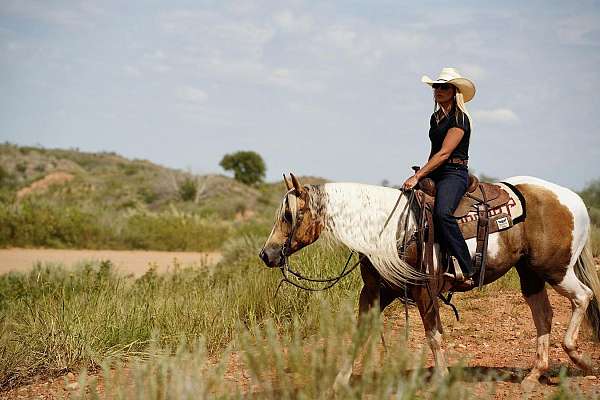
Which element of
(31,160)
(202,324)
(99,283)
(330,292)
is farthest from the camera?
(31,160)

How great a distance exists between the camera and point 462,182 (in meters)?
5.46

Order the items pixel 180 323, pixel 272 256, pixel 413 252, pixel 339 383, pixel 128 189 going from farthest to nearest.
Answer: pixel 128 189
pixel 180 323
pixel 413 252
pixel 272 256
pixel 339 383

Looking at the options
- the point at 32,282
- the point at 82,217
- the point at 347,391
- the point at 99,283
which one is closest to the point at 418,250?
the point at 347,391

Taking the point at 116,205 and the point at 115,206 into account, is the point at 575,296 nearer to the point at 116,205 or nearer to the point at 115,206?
the point at 115,206

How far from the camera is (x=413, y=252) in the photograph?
5250mm

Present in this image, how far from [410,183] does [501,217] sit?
89cm

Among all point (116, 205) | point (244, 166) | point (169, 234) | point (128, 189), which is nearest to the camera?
point (169, 234)

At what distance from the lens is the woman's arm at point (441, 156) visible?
537 cm

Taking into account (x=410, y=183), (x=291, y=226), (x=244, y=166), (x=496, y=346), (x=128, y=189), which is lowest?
(x=496, y=346)

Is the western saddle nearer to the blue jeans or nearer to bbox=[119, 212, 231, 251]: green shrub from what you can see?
the blue jeans

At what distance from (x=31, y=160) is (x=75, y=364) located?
49884 mm

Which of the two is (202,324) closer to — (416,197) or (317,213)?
(317,213)

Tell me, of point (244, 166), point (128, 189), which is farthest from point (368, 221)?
point (244, 166)

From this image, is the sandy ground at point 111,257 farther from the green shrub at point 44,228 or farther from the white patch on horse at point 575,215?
the white patch on horse at point 575,215
